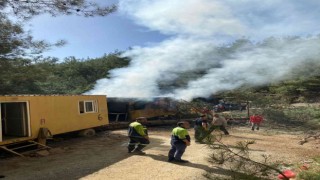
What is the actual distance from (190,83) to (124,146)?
11049 mm

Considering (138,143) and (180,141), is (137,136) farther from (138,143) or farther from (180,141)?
(180,141)

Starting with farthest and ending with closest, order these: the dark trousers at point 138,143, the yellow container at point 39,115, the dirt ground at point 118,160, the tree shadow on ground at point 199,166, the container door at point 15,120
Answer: the container door at point 15,120
the yellow container at point 39,115
the dark trousers at point 138,143
the dirt ground at point 118,160
the tree shadow on ground at point 199,166

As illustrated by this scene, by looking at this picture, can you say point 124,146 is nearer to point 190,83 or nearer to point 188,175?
point 188,175

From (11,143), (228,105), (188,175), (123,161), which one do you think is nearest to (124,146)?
(123,161)

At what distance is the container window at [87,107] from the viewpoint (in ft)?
57.3

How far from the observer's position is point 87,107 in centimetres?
1800

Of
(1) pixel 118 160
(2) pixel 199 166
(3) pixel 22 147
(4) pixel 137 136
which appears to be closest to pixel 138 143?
(4) pixel 137 136

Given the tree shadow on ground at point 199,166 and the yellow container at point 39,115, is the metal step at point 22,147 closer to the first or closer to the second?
the yellow container at point 39,115

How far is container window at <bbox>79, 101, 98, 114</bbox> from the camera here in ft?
57.3

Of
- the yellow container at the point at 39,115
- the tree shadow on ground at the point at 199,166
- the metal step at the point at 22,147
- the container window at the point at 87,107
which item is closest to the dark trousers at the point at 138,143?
the tree shadow on ground at the point at 199,166

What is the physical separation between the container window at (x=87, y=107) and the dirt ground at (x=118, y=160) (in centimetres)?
143

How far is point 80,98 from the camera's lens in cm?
1723

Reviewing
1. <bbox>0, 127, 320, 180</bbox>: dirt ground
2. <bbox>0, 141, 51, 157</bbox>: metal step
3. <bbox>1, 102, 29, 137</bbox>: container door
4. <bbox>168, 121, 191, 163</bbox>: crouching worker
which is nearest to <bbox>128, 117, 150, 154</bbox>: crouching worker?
<bbox>0, 127, 320, 180</bbox>: dirt ground

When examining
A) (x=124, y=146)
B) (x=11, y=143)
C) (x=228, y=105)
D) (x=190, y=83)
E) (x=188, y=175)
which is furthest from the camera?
(x=228, y=105)
